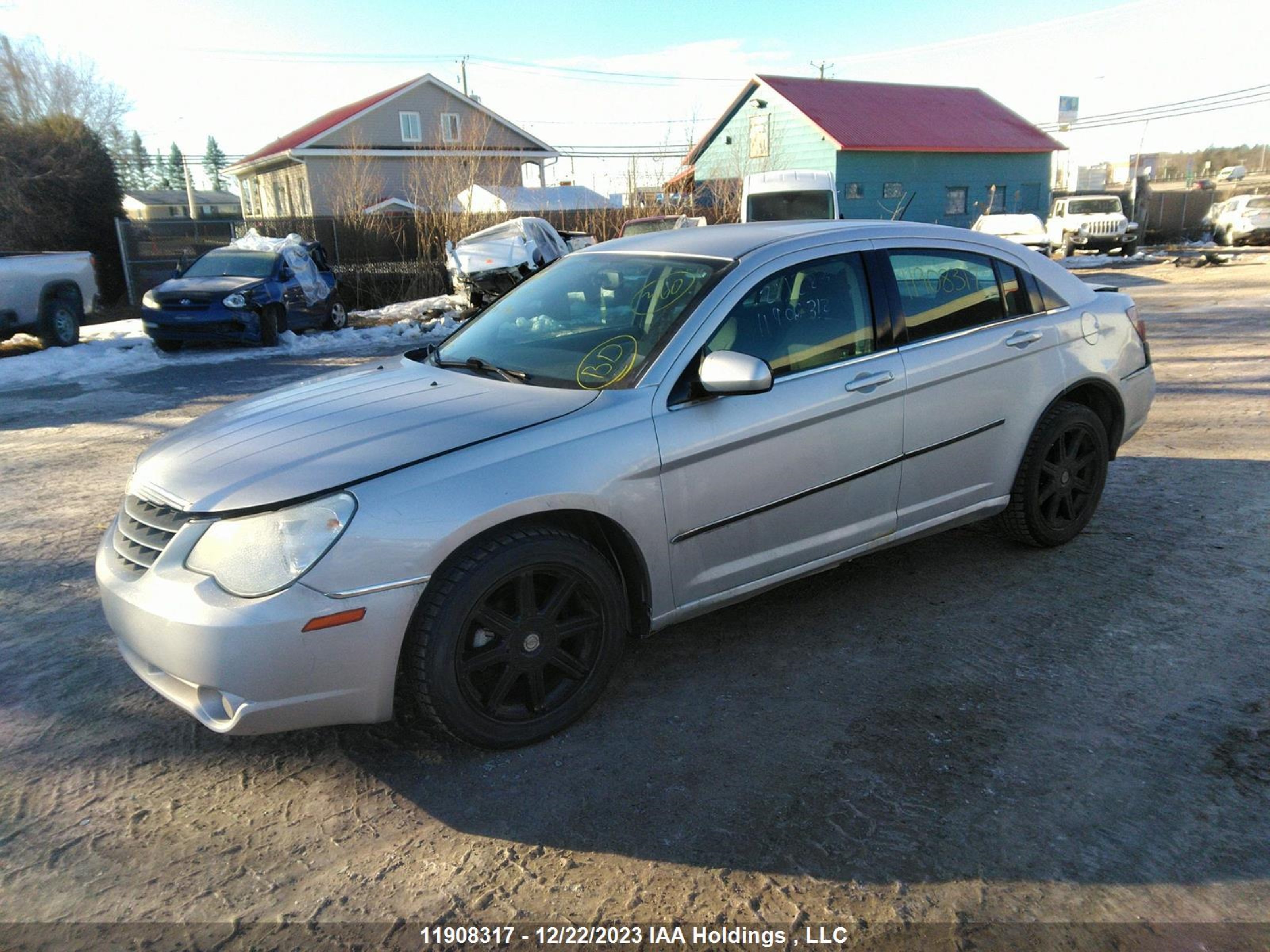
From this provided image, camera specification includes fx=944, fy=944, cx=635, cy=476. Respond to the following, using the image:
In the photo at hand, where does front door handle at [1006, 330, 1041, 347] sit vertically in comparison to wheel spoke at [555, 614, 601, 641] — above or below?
above

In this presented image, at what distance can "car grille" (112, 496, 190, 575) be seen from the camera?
3023mm

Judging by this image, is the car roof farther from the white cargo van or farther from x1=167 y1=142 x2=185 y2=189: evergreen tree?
x1=167 y1=142 x2=185 y2=189: evergreen tree

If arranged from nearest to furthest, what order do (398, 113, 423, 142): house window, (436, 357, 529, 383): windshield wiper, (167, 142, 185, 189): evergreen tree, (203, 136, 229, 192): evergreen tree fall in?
1. (436, 357, 529, 383): windshield wiper
2. (398, 113, 423, 142): house window
3. (167, 142, 185, 189): evergreen tree
4. (203, 136, 229, 192): evergreen tree

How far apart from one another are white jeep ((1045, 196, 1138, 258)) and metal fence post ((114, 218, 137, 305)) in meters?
24.1

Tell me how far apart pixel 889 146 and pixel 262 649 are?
36.4 meters

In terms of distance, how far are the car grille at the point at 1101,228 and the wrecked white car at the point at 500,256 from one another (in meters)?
18.3

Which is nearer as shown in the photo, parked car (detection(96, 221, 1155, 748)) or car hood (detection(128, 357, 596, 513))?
parked car (detection(96, 221, 1155, 748))

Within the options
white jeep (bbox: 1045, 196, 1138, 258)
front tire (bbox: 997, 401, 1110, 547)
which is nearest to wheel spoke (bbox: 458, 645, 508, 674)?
front tire (bbox: 997, 401, 1110, 547)

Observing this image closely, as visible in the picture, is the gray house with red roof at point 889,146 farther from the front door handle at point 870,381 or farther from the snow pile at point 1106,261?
the front door handle at point 870,381

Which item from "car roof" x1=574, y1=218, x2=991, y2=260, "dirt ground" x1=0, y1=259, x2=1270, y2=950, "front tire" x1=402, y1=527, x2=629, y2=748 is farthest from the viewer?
"car roof" x1=574, y1=218, x2=991, y2=260

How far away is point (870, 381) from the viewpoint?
12.6ft

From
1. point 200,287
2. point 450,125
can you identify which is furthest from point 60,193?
point 450,125

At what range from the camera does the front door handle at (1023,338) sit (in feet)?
14.3

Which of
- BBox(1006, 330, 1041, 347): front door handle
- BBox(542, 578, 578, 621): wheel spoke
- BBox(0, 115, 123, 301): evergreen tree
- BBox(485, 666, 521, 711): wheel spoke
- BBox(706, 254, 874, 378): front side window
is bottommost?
BBox(485, 666, 521, 711): wheel spoke
